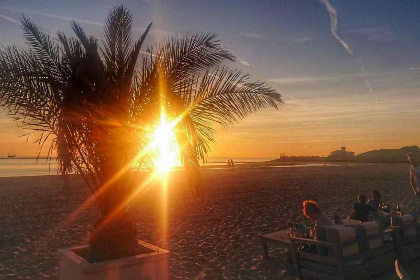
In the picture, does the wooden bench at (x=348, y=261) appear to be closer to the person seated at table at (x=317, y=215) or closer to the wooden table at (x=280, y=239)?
the person seated at table at (x=317, y=215)

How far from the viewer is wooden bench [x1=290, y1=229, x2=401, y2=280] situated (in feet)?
17.0

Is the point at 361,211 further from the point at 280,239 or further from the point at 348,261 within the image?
the point at 348,261

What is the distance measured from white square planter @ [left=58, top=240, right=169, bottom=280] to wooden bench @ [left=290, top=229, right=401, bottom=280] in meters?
2.09

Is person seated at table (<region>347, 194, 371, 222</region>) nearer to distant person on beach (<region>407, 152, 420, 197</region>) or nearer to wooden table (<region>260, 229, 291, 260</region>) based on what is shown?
wooden table (<region>260, 229, 291, 260</region>)

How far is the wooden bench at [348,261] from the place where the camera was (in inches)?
205

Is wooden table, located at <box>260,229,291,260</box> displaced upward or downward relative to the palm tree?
downward

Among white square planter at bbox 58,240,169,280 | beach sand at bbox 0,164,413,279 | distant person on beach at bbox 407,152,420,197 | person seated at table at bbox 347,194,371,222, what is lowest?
beach sand at bbox 0,164,413,279

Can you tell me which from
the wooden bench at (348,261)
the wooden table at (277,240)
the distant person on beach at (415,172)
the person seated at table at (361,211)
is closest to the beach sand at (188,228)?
the wooden table at (277,240)

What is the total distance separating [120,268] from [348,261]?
3249 mm

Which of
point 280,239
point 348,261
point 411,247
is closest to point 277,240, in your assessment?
point 280,239

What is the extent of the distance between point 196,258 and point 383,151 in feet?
471

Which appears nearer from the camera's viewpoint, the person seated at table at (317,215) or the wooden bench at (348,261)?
the wooden bench at (348,261)

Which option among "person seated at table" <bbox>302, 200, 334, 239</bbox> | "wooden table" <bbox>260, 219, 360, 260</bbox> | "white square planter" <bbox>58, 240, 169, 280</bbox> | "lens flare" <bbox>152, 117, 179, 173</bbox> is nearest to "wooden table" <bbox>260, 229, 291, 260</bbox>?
"wooden table" <bbox>260, 219, 360, 260</bbox>

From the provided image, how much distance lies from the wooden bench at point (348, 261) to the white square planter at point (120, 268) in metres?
2.09
